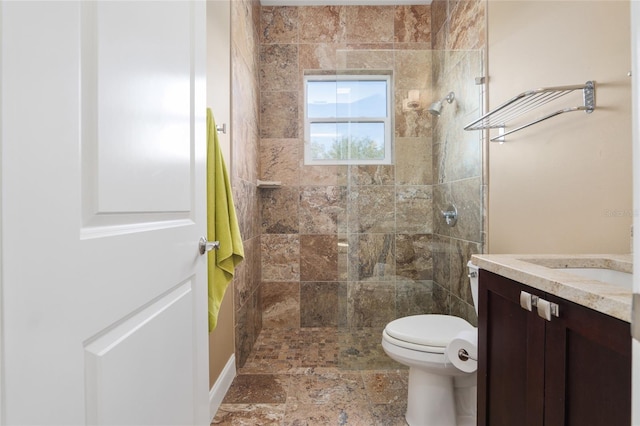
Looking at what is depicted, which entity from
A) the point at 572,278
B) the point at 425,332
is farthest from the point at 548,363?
the point at 425,332

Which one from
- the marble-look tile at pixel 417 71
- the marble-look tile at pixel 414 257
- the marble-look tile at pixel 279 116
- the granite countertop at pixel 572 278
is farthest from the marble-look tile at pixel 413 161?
the granite countertop at pixel 572 278

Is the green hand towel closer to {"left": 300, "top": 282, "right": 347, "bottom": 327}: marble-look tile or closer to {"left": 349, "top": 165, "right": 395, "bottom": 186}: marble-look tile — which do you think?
{"left": 349, "top": 165, "right": 395, "bottom": 186}: marble-look tile

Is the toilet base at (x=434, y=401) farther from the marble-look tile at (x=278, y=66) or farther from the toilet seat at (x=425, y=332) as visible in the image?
the marble-look tile at (x=278, y=66)

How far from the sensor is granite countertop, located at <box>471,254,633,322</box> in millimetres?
573

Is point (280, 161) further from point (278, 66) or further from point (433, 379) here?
point (433, 379)

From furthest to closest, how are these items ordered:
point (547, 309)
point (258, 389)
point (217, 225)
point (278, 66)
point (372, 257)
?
point (278, 66) < point (372, 257) < point (258, 389) < point (217, 225) < point (547, 309)

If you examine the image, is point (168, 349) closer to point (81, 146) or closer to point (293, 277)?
point (81, 146)

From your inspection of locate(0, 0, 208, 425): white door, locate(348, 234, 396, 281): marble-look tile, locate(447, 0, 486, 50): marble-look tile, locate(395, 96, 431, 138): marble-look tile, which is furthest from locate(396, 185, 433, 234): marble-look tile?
locate(0, 0, 208, 425): white door

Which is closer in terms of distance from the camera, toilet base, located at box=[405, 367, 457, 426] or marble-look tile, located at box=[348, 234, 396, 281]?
toilet base, located at box=[405, 367, 457, 426]

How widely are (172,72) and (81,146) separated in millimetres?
387

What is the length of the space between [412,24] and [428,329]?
2.43 metres

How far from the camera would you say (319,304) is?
2773 mm

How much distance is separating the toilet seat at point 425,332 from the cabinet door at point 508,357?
407 mm

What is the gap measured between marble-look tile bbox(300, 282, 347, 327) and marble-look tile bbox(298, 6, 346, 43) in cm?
211
